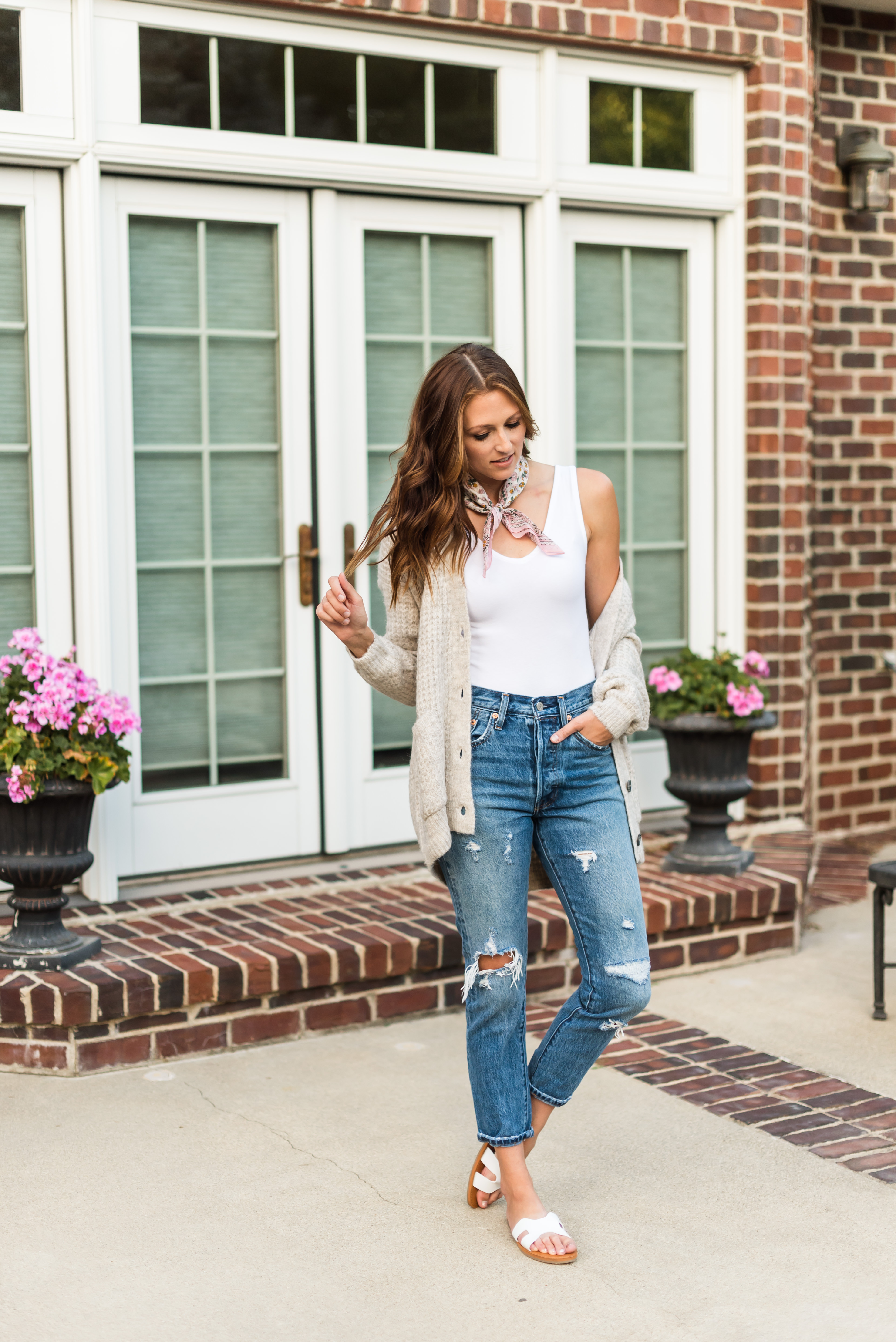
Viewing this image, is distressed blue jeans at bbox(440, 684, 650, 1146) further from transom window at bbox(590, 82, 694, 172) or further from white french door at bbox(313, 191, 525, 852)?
transom window at bbox(590, 82, 694, 172)

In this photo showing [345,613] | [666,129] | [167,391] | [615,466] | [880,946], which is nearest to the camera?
[345,613]

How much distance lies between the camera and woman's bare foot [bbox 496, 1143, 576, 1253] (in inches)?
121

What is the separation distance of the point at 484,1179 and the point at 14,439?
2.71m

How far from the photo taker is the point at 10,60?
4.60m

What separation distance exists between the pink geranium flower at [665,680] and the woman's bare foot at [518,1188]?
2.37 metres

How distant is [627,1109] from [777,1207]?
619 millimetres

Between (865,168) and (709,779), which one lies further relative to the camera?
(865,168)

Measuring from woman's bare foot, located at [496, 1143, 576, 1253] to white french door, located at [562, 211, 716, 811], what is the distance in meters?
2.81

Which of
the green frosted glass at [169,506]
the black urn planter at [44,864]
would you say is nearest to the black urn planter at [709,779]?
the green frosted glass at [169,506]

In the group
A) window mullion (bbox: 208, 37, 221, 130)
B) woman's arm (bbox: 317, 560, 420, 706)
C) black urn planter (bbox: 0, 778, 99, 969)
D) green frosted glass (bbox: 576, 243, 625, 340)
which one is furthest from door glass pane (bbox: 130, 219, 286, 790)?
woman's arm (bbox: 317, 560, 420, 706)

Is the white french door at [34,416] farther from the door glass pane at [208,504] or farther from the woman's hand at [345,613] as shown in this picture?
the woman's hand at [345,613]

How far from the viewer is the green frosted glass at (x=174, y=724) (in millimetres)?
5039

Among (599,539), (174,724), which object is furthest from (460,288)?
(599,539)

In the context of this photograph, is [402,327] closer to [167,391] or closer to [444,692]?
[167,391]
